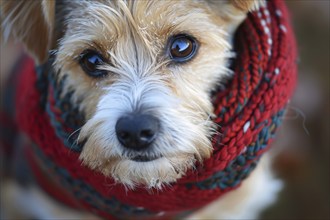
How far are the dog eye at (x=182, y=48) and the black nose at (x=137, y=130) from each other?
10.0 inches

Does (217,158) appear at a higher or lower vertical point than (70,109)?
lower

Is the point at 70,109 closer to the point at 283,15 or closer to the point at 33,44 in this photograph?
the point at 33,44

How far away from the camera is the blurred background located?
2545 millimetres

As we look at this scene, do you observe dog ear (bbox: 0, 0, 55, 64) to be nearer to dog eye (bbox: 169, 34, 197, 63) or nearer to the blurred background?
dog eye (bbox: 169, 34, 197, 63)

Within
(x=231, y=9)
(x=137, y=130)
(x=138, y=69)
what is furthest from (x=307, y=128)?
(x=137, y=130)

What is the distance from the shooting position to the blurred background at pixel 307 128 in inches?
100

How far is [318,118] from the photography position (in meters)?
2.67

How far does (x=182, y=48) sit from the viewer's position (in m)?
1.60

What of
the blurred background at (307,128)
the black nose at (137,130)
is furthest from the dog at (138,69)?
the blurred background at (307,128)

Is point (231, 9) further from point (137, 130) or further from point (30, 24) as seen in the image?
point (30, 24)

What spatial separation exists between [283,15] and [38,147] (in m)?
0.93

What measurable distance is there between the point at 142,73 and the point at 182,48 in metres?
0.14

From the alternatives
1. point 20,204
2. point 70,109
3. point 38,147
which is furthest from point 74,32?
point 20,204

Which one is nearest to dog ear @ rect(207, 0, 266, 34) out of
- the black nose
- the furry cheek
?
the furry cheek
